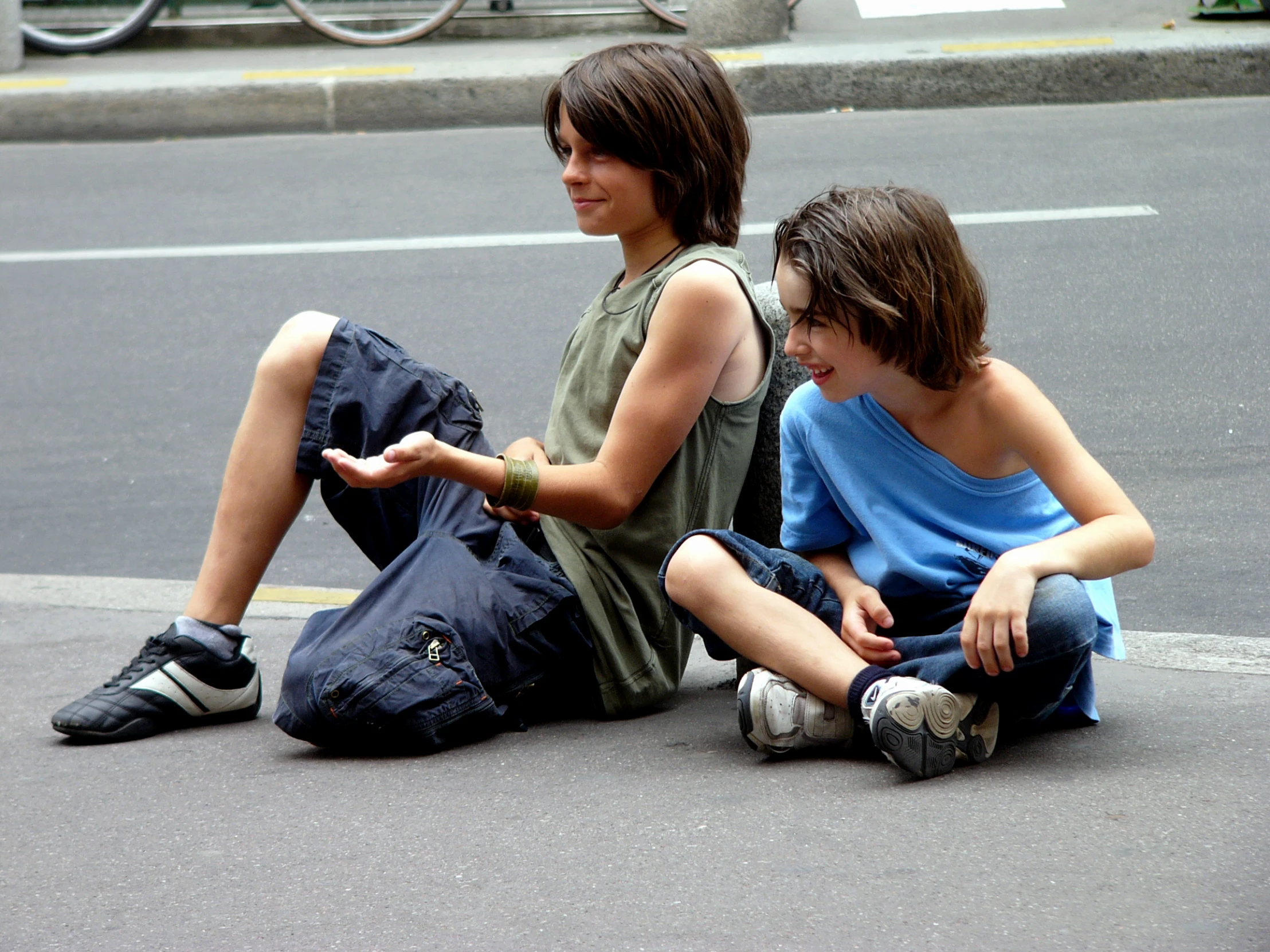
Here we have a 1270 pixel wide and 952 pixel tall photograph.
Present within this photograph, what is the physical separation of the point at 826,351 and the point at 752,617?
17.6 inches

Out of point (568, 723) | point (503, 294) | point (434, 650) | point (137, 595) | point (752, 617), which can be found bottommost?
point (137, 595)

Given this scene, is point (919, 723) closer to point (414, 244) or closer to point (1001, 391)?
point (1001, 391)

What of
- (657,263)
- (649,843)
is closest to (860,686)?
(649,843)

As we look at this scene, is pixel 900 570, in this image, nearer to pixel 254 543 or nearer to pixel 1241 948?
pixel 1241 948

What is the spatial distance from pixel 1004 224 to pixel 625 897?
4.62 m

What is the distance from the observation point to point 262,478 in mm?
2750

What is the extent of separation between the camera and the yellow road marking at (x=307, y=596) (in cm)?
368

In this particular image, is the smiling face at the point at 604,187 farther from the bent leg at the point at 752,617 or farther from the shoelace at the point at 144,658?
the shoelace at the point at 144,658

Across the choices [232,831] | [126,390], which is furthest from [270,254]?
[232,831]

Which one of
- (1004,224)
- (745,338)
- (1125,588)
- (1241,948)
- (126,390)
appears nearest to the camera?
(1241,948)

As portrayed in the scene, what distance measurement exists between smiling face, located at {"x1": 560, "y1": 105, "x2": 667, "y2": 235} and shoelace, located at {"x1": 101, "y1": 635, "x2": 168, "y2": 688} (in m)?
1.09

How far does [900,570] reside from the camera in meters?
2.44

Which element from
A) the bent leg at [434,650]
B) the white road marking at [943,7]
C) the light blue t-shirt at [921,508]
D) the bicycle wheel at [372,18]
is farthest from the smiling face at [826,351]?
the bicycle wheel at [372,18]

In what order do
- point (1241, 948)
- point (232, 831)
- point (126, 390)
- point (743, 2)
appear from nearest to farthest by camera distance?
point (1241, 948)
point (232, 831)
point (126, 390)
point (743, 2)
